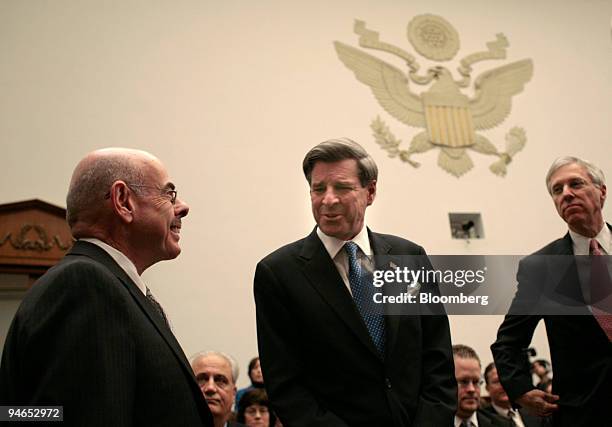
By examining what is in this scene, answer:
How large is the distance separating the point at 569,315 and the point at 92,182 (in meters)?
1.90

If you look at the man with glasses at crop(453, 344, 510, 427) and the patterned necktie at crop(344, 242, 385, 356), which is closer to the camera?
the patterned necktie at crop(344, 242, 385, 356)

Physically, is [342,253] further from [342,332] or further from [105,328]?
[105,328]

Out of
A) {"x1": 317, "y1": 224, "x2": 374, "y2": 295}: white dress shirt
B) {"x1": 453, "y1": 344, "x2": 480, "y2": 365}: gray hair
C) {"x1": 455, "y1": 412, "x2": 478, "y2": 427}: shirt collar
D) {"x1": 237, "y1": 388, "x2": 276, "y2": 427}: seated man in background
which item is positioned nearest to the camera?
{"x1": 317, "y1": 224, "x2": 374, "y2": 295}: white dress shirt

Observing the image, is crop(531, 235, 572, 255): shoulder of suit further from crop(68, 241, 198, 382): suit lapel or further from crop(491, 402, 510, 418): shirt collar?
crop(491, 402, 510, 418): shirt collar

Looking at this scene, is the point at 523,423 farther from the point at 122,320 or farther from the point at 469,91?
the point at 469,91

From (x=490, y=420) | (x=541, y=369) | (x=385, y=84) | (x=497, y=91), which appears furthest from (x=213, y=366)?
(x=497, y=91)

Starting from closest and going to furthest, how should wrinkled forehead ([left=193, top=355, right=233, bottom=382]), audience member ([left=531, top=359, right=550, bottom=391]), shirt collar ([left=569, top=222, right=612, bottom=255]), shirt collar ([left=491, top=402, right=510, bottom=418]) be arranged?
shirt collar ([left=569, top=222, right=612, bottom=255]) → wrinkled forehead ([left=193, top=355, right=233, bottom=382]) → shirt collar ([left=491, top=402, right=510, bottom=418]) → audience member ([left=531, top=359, right=550, bottom=391])

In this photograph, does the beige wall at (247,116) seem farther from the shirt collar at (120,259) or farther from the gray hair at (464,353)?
the shirt collar at (120,259)

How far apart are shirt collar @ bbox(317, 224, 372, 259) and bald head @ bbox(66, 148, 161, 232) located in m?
0.76

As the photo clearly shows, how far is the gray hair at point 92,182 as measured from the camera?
1.91 m

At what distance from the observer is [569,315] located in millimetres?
2484

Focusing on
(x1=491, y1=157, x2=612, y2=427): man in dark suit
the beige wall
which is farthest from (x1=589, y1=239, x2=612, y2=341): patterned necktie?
the beige wall

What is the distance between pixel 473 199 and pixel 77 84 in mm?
5451

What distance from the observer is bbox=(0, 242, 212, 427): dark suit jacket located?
1.47 m
